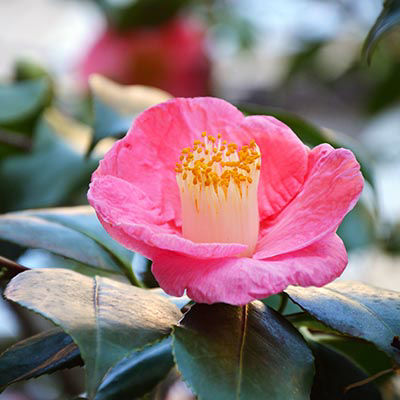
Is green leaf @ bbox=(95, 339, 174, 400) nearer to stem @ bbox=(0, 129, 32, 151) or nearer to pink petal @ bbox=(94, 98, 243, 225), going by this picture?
pink petal @ bbox=(94, 98, 243, 225)

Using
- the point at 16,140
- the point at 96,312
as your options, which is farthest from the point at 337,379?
the point at 16,140

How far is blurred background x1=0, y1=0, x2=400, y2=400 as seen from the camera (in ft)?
2.79

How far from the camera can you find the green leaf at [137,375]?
446 millimetres

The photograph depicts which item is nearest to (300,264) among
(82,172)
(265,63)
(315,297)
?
(315,297)

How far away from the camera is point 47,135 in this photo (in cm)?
93

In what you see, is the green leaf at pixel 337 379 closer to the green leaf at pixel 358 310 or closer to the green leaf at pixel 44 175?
the green leaf at pixel 358 310

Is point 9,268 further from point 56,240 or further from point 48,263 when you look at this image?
point 48,263

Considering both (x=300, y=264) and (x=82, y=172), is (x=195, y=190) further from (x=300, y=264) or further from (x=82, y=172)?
(x=82, y=172)

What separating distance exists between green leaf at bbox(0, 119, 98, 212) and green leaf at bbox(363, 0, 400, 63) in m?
0.41

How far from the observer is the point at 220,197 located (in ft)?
1.68

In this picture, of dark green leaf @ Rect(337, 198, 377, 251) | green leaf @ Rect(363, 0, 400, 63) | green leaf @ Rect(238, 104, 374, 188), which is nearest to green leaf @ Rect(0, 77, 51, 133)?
green leaf @ Rect(238, 104, 374, 188)

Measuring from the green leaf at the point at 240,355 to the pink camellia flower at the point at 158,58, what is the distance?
1.13 m

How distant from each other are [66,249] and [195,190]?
126 mm

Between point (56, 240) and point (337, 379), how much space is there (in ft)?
0.77
